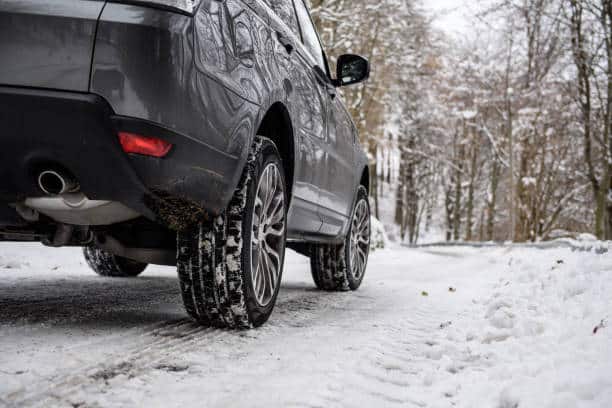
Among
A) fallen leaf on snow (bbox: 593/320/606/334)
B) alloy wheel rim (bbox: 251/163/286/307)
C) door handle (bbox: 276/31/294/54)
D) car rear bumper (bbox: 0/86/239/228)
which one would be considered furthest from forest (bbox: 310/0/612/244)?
fallen leaf on snow (bbox: 593/320/606/334)

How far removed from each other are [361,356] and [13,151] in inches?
58.2

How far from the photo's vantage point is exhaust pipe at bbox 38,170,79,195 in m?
1.95

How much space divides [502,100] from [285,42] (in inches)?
866

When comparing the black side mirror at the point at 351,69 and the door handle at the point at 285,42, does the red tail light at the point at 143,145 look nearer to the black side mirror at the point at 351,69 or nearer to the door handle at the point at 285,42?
the door handle at the point at 285,42

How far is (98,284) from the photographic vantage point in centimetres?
420

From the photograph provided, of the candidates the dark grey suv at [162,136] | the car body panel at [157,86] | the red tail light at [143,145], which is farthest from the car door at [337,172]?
the red tail light at [143,145]

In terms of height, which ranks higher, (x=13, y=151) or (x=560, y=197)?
(x=560, y=197)

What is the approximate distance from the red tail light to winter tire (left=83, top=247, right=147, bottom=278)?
122 inches

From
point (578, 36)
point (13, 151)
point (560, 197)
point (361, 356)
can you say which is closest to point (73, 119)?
point (13, 151)

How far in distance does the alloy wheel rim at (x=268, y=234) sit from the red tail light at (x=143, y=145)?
67 centimetres

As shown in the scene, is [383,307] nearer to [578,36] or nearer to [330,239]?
[330,239]

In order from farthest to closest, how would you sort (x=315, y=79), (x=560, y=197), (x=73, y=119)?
(x=560, y=197) → (x=315, y=79) → (x=73, y=119)

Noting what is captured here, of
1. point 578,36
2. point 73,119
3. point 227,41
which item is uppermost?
point 578,36

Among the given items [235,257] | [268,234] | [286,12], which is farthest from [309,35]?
[235,257]
